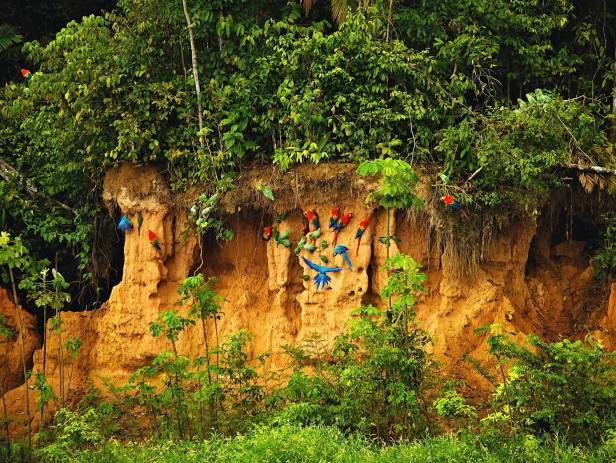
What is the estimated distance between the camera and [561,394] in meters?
9.23

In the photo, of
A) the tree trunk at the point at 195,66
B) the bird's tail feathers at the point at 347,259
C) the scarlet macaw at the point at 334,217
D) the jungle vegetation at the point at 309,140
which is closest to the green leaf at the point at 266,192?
the jungle vegetation at the point at 309,140

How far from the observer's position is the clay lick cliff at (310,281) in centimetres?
1169

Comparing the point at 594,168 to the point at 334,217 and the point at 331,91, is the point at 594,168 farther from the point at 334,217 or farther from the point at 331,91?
the point at 331,91

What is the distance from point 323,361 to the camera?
11188mm

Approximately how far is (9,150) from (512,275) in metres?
7.14

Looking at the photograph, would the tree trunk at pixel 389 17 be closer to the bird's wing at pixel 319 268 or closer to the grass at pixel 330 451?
the bird's wing at pixel 319 268

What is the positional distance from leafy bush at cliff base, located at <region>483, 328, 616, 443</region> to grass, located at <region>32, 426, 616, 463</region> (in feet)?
0.82

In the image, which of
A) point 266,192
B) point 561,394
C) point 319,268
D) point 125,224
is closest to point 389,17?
point 266,192

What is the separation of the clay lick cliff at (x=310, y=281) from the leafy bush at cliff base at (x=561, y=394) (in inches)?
75.2

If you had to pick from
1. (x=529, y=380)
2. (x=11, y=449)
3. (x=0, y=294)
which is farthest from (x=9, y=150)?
(x=529, y=380)

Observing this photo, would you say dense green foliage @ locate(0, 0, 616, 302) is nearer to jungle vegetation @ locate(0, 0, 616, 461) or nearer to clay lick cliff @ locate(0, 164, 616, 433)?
jungle vegetation @ locate(0, 0, 616, 461)

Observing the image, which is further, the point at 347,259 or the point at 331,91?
the point at 331,91

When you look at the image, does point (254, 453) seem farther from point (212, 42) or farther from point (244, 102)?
point (212, 42)

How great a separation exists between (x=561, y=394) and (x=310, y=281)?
12.0 ft
